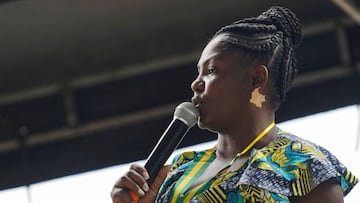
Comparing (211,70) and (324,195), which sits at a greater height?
(211,70)

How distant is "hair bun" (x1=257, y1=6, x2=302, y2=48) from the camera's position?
88.7 inches

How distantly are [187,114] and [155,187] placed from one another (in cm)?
16

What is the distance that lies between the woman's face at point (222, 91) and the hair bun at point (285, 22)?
0.44ft

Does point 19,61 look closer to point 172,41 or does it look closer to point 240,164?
point 172,41

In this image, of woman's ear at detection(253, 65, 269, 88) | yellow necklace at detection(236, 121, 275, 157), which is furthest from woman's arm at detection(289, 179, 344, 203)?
woman's ear at detection(253, 65, 269, 88)

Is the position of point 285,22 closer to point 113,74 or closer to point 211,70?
point 211,70

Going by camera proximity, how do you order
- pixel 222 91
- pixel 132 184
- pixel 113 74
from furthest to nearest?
1. pixel 113 74
2. pixel 222 91
3. pixel 132 184

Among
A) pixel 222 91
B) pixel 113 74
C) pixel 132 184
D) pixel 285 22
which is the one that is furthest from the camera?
pixel 113 74

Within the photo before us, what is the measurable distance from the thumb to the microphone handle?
23mm

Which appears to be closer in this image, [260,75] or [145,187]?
[145,187]

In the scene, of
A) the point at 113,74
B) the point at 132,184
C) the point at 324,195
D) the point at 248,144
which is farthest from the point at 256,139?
the point at 113,74

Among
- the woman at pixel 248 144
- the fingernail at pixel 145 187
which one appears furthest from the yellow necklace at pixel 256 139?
the fingernail at pixel 145 187

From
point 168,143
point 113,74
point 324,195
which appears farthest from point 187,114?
point 113,74

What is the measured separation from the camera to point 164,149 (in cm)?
201
